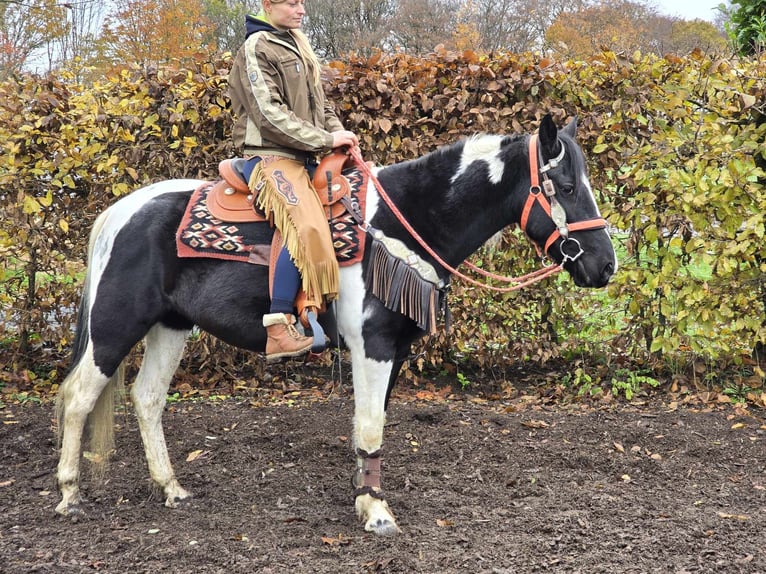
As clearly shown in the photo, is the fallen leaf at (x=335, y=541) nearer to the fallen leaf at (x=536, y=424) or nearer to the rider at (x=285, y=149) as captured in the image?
the rider at (x=285, y=149)

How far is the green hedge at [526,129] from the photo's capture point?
5441mm

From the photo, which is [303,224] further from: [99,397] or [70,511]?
[70,511]

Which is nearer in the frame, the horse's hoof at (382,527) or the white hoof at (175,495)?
the horse's hoof at (382,527)

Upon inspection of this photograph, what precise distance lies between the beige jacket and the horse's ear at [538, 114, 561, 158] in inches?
39.6

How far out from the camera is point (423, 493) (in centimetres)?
405

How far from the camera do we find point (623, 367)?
6.22m

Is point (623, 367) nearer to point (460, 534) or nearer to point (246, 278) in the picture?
point (460, 534)

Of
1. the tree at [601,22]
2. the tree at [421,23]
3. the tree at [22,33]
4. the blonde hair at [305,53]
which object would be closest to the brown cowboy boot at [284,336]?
the blonde hair at [305,53]

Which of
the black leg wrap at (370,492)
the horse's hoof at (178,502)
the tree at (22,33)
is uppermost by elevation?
the tree at (22,33)

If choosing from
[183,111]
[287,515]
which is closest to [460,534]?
[287,515]

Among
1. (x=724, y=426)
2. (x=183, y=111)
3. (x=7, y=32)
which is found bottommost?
(x=724, y=426)

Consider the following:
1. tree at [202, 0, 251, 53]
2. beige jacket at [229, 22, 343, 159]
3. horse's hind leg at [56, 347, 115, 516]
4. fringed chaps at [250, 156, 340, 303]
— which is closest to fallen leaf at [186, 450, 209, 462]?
horse's hind leg at [56, 347, 115, 516]

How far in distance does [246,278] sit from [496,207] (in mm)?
1273

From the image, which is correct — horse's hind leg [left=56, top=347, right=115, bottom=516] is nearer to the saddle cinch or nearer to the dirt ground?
the dirt ground
